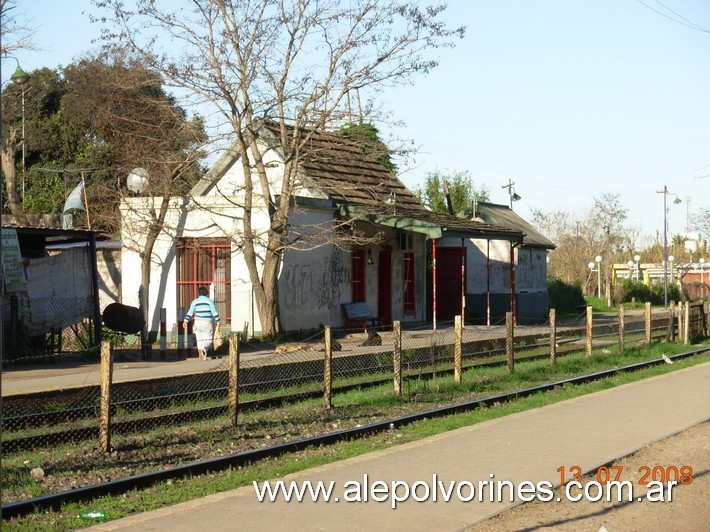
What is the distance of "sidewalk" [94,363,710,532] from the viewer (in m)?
7.30

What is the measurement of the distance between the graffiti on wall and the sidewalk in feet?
38.8

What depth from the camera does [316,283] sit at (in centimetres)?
2705

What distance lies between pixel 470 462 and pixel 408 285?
22394 millimetres

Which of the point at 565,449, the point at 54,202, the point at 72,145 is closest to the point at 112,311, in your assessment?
the point at 565,449

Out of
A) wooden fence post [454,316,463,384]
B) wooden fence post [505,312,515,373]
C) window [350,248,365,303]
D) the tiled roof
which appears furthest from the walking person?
window [350,248,365,303]

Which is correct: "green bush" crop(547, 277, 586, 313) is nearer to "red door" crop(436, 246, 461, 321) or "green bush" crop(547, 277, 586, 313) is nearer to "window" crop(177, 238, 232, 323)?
"red door" crop(436, 246, 461, 321)

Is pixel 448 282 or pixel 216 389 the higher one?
pixel 448 282

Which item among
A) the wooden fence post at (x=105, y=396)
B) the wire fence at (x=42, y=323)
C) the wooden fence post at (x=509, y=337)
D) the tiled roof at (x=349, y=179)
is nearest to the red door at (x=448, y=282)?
the tiled roof at (x=349, y=179)

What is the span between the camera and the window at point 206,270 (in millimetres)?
26109

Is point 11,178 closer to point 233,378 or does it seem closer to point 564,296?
point 233,378

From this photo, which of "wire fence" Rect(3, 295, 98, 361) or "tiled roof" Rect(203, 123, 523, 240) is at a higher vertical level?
"tiled roof" Rect(203, 123, 523, 240)

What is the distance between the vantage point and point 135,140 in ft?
111

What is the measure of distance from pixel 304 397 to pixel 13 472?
6622 mm

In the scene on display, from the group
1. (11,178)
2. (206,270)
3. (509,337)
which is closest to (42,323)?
(206,270)
